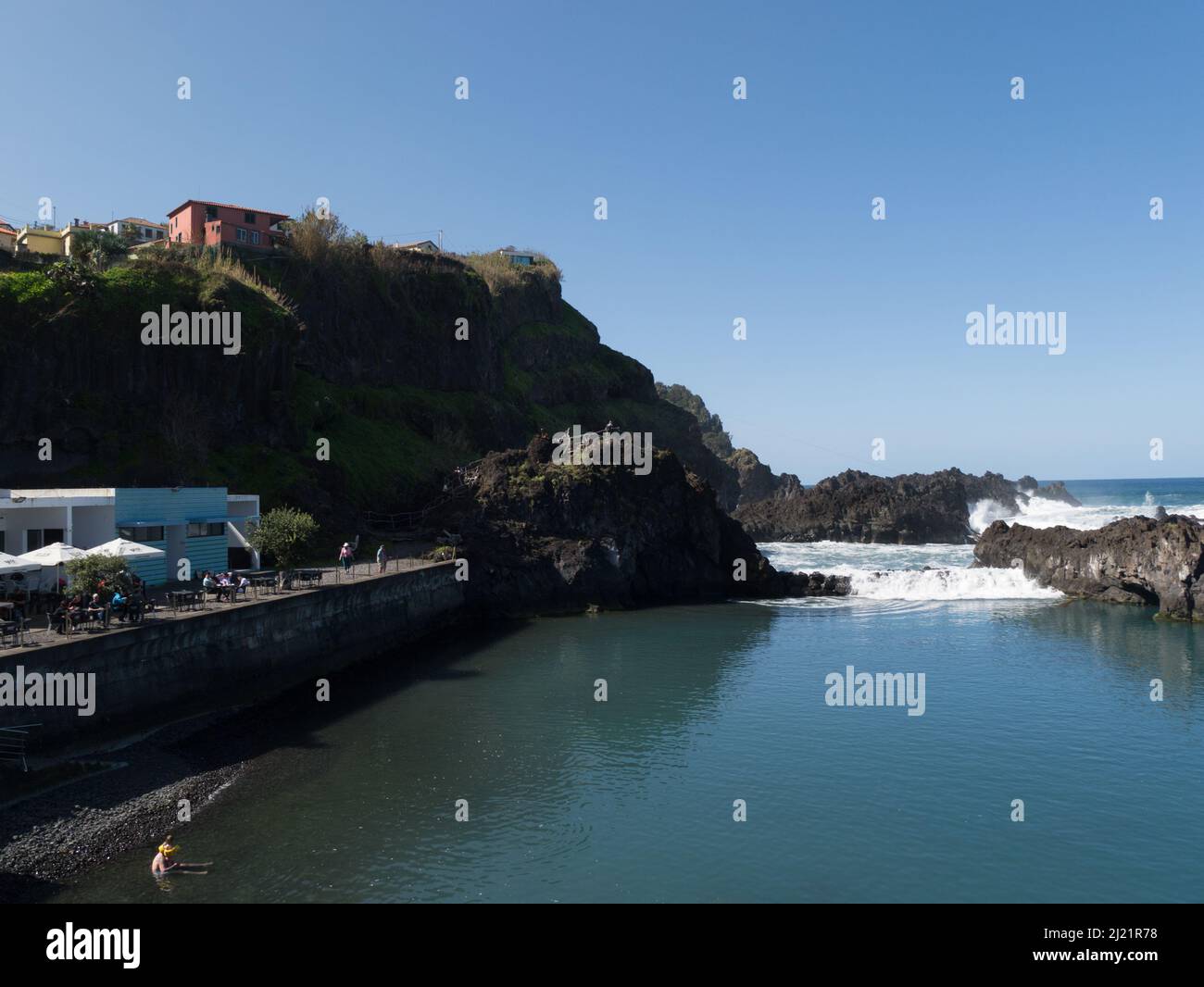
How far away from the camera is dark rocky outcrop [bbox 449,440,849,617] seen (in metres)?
57.5

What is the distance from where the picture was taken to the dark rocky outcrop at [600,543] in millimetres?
57500

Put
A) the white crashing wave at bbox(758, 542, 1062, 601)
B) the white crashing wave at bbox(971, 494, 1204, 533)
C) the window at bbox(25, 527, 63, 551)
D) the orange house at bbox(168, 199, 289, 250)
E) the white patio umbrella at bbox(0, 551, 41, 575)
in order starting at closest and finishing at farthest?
1. the white patio umbrella at bbox(0, 551, 41, 575)
2. the window at bbox(25, 527, 63, 551)
3. the white crashing wave at bbox(758, 542, 1062, 601)
4. the orange house at bbox(168, 199, 289, 250)
5. the white crashing wave at bbox(971, 494, 1204, 533)

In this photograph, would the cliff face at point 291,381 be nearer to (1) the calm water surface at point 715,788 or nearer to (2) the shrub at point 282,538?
(2) the shrub at point 282,538

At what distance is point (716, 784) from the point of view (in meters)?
25.7

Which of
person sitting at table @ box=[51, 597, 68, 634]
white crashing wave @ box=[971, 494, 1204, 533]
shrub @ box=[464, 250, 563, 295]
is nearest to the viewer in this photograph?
person sitting at table @ box=[51, 597, 68, 634]

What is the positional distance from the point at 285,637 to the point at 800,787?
22.4 meters

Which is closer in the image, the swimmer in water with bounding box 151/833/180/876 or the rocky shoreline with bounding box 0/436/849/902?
the swimmer in water with bounding box 151/833/180/876

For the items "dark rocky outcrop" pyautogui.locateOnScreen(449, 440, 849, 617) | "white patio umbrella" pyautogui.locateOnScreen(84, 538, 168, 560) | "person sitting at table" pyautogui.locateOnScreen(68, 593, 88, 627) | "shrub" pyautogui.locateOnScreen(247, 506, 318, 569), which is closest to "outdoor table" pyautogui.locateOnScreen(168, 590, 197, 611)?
"white patio umbrella" pyautogui.locateOnScreen(84, 538, 168, 560)

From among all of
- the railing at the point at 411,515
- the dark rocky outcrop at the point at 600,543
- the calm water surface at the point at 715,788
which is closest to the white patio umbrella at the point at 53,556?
the calm water surface at the point at 715,788

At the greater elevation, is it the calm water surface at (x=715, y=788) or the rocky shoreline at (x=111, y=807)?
the rocky shoreline at (x=111, y=807)

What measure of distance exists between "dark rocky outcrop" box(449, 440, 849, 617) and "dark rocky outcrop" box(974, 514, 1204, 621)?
50.8 ft

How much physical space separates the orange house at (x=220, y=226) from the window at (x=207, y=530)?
41.3m

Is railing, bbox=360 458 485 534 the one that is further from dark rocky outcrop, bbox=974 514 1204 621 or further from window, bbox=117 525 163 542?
dark rocky outcrop, bbox=974 514 1204 621

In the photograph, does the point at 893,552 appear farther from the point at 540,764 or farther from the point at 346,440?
the point at 540,764
